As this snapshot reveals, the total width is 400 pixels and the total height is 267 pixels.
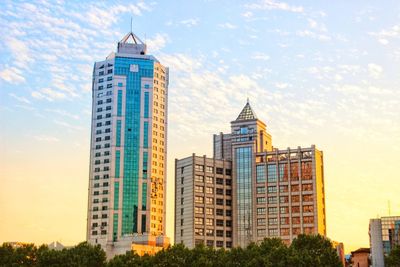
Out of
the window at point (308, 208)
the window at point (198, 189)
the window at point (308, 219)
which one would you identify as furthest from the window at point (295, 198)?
the window at point (198, 189)

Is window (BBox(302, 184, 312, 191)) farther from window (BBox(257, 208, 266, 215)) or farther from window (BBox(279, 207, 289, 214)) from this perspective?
window (BBox(257, 208, 266, 215))

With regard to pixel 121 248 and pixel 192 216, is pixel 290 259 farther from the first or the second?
pixel 192 216

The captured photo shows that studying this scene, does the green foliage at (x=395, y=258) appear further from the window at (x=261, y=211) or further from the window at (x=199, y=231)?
the window at (x=199, y=231)

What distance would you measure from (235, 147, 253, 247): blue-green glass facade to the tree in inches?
3050

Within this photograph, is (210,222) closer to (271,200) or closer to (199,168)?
(199,168)

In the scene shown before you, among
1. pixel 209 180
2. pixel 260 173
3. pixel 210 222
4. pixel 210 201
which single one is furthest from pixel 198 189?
pixel 260 173

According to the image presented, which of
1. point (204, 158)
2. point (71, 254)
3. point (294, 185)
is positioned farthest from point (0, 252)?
point (294, 185)

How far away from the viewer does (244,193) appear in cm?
18962

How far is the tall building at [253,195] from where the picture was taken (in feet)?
599

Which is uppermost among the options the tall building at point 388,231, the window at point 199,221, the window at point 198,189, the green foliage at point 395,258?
the window at point 198,189

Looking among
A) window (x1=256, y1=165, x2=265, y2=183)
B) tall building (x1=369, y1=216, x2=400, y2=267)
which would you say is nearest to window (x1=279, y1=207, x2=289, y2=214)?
window (x1=256, y1=165, x2=265, y2=183)

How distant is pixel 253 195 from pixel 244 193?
293cm

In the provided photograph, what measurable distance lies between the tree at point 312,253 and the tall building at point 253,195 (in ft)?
247

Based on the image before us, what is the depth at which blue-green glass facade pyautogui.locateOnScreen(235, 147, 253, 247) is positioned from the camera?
18538cm
